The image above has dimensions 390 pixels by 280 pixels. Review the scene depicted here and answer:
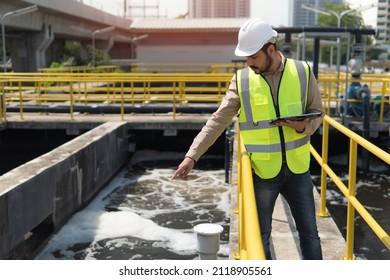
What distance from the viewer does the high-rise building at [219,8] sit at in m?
85.9

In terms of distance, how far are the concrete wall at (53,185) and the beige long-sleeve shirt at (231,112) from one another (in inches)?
131

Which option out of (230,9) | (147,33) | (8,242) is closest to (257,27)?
(8,242)

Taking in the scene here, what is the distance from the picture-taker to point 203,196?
9617 millimetres

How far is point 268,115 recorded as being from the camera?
2.80 metres

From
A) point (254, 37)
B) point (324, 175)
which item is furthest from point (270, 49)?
point (324, 175)

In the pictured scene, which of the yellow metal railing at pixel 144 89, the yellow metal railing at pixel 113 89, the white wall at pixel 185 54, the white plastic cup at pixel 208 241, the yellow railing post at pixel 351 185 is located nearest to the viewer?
the white plastic cup at pixel 208 241

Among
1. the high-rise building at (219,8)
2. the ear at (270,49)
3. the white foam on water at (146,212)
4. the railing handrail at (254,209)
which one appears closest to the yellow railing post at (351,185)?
the railing handrail at (254,209)

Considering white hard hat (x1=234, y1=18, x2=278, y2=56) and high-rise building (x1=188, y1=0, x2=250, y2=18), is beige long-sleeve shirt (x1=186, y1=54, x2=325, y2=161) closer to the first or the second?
white hard hat (x1=234, y1=18, x2=278, y2=56)

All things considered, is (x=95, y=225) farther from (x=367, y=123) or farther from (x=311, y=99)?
(x=367, y=123)

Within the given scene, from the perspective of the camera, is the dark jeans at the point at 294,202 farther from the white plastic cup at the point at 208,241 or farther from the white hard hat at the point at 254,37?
the white hard hat at the point at 254,37

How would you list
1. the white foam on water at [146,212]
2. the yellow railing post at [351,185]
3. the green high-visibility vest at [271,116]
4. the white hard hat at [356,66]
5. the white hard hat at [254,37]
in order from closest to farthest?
the white hard hat at [254,37]
the green high-visibility vest at [271,116]
the yellow railing post at [351,185]
the white foam on water at [146,212]
the white hard hat at [356,66]

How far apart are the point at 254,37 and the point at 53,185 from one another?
4.98m

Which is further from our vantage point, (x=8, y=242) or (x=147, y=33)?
(x=147, y=33)

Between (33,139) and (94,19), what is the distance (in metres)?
27.6
